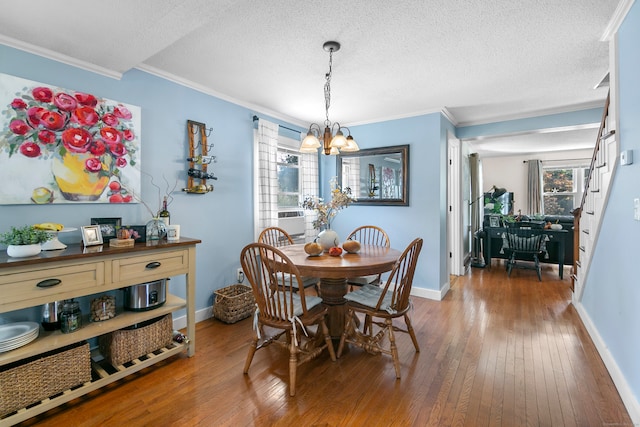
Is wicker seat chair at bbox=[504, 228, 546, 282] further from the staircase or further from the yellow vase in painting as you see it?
the yellow vase in painting

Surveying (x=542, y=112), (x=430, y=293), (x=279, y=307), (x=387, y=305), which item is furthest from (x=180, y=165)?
(x=542, y=112)

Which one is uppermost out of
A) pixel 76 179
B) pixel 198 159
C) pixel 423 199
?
pixel 198 159

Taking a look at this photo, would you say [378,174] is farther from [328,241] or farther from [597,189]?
[597,189]

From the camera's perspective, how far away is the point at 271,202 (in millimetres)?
3615

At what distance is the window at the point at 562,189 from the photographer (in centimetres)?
757

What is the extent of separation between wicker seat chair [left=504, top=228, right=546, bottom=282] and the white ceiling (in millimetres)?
2066

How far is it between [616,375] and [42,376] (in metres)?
3.40

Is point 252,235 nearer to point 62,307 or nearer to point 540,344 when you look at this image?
point 62,307

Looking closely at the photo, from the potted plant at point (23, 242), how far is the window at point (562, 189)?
9715mm

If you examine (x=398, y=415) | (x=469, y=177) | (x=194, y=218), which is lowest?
(x=398, y=415)

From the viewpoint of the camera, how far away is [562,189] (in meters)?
7.79

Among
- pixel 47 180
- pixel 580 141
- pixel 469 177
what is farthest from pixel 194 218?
pixel 580 141

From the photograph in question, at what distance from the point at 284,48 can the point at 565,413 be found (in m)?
2.90

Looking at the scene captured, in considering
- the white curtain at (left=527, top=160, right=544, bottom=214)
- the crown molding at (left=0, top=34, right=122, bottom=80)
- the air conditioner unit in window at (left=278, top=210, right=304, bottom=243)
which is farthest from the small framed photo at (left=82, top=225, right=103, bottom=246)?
the white curtain at (left=527, top=160, right=544, bottom=214)
